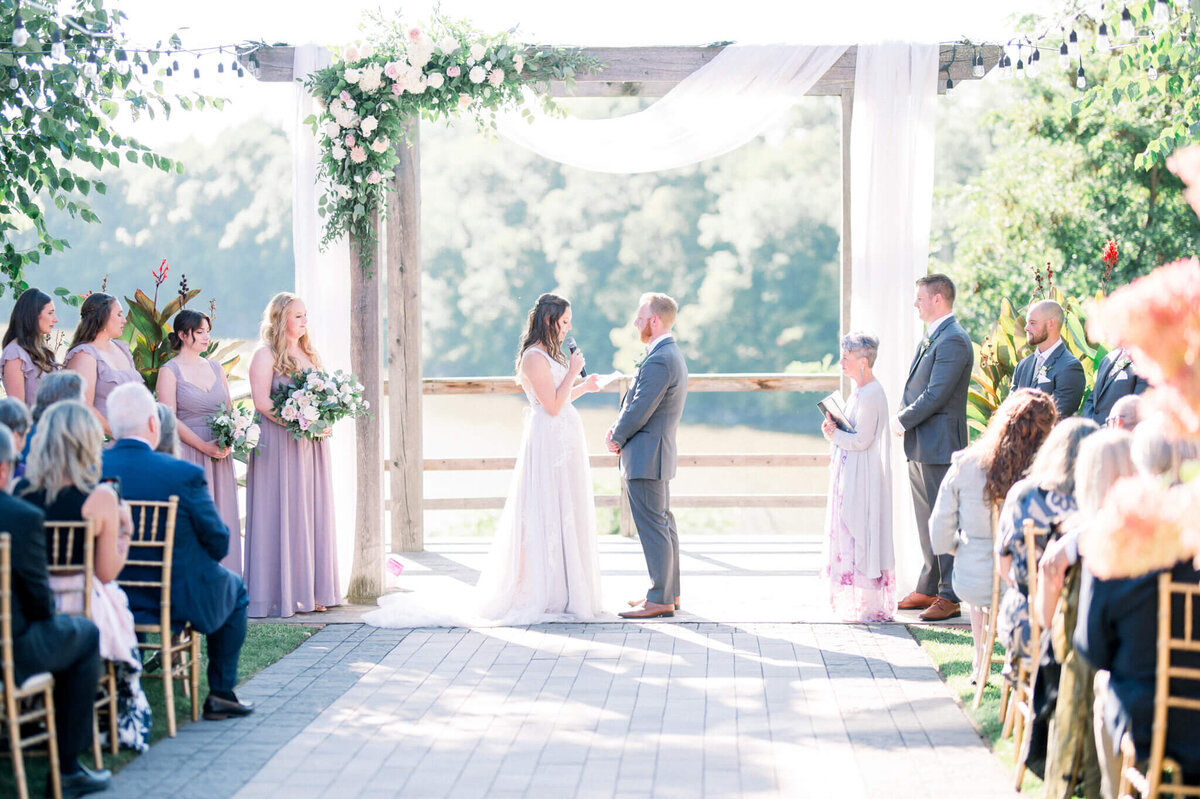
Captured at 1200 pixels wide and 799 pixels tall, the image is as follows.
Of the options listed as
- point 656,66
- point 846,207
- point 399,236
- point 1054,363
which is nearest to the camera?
point 1054,363

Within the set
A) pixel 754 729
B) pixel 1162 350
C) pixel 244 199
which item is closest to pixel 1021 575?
pixel 754 729

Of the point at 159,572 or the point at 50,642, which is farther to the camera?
the point at 159,572

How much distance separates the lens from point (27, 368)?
5.85m

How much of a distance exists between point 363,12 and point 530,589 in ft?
10.6

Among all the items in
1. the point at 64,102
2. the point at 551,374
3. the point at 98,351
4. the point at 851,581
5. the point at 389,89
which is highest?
the point at 389,89

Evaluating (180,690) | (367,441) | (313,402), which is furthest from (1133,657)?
(367,441)

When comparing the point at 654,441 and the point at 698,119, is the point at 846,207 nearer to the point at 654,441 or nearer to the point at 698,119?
the point at 698,119

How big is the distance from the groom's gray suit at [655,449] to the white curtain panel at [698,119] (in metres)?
1.37

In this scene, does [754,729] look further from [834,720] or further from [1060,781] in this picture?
[1060,781]

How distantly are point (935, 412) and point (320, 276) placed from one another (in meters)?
3.46

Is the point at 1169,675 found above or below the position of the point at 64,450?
below

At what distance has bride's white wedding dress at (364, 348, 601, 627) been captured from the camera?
6.39 metres

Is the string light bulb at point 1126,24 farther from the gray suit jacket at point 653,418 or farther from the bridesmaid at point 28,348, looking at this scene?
the bridesmaid at point 28,348

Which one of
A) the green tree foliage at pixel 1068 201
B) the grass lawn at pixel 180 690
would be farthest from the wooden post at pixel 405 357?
the green tree foliage at pixel 1068 201
